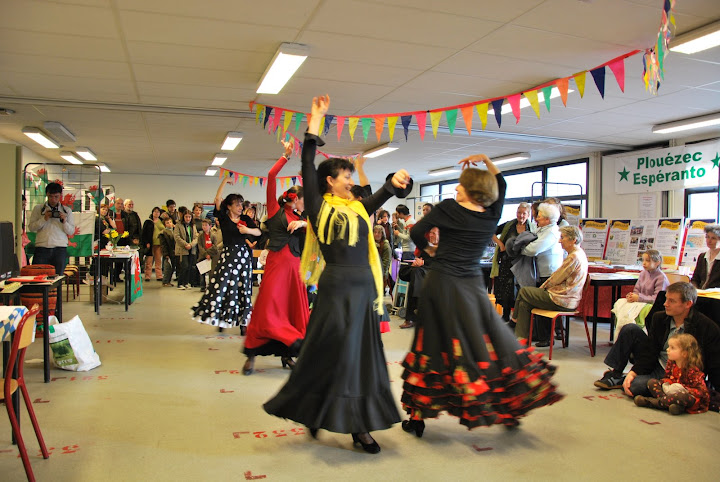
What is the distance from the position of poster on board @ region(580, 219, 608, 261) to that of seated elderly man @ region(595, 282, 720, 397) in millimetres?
5509

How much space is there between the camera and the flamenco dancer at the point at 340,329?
2773mm

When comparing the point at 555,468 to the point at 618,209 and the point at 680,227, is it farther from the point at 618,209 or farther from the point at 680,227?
the point at 618,209

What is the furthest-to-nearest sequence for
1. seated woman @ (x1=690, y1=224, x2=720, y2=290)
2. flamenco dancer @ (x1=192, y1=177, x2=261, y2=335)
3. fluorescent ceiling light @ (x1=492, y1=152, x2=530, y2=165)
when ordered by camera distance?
fluorescent ceiling light @ (x1=492, y1=152, x2=530, y2=165)
flamenco dancer @ (x1=192, y1=177, x2=261, y2=335)
seated woman @ (x1=690, y1=224, x2=720, y2=290)

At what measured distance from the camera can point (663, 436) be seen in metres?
3.35

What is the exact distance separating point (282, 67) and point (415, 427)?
3886 millimetres

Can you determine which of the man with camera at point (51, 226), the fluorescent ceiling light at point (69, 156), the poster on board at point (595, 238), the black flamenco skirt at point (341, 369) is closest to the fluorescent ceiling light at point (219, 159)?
the fluorescent ceiling light at point (69, 156)

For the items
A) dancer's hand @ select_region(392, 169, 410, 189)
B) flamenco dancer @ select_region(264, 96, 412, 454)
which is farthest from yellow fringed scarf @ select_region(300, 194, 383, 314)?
dancer's hand @ select_region(392, 169, 410, 189)

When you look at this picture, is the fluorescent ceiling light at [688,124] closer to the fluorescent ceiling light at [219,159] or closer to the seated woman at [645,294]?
the seated woman at [645,294]

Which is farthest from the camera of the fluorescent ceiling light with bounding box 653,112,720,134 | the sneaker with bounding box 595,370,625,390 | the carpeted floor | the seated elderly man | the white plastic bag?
the fluorescent ceiling light with bounding box 653,112,720,134

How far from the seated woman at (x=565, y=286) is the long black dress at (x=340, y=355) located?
2760mm

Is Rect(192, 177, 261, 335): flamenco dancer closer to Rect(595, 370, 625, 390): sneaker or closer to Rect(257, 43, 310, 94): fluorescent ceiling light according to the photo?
Rect(257, 43, 310, 94): fluorescent ceiling light

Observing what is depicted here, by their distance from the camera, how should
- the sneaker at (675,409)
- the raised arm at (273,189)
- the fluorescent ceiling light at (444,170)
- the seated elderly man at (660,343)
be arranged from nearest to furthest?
the sneaker at (675,409) < the seated elderly man at (660,343) < the raised arm at (273,189) < the fluorescent ceiling light at (444,170)

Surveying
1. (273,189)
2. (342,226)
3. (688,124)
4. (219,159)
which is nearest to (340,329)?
(342,226)

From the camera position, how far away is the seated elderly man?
3818 millimetres
